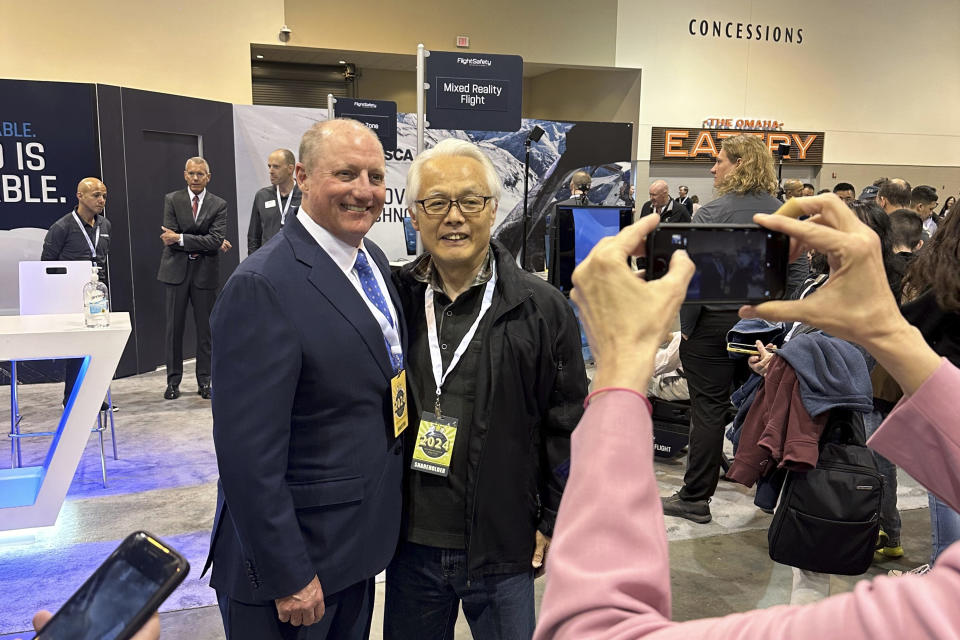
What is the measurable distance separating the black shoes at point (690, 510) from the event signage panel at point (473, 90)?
7.70 ft

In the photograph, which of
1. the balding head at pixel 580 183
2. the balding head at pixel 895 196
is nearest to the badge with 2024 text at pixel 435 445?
the balding head at pixel 895 196

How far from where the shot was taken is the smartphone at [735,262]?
2.82ft

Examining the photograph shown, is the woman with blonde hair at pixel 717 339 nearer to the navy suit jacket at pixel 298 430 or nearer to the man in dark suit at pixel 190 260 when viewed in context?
the navy suit jacket at pixel 298 430

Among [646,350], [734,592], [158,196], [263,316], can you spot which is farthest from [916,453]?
[158,196]

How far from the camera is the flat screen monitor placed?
3807 millimetres

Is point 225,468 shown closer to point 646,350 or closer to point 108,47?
point 646,350

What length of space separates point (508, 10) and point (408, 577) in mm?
12316

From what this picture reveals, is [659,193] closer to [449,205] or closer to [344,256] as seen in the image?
[449,205]

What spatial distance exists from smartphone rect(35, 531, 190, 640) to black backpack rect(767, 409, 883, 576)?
214 cm

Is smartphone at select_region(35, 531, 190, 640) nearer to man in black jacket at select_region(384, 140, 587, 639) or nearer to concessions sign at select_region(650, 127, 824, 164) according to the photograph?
man in black jacket at select_region(384, 140, 587, 639)

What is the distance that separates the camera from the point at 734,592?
120 inches

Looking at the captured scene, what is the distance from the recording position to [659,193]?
8227 millimetres

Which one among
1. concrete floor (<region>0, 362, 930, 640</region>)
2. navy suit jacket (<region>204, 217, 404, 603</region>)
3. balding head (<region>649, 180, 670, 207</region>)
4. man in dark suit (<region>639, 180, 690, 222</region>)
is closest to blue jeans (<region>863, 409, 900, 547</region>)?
concrete floor (<region>0, 362, 930, 640</region>)

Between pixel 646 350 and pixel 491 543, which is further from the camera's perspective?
pixel 491 543
